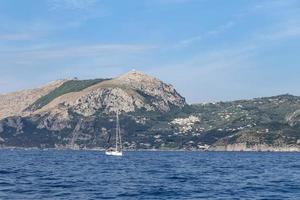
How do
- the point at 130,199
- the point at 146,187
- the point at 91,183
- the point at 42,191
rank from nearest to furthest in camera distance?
the point at 130,199 < the point at 42,191 < the point at 146,187 < the point at 91,183

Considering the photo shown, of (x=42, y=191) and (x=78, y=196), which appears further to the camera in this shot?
(x=42, y=191)

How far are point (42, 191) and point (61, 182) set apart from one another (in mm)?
15654

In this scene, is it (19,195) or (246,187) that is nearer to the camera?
(19,195)

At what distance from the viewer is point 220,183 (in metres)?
99.5

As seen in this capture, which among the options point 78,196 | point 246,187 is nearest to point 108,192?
point 78,196

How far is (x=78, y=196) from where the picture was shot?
76438 millimetres

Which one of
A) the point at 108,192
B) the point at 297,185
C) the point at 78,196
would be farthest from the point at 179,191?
the point at 297,185

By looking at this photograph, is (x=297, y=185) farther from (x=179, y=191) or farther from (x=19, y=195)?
(x=19, y=195)

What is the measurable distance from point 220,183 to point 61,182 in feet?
84.9

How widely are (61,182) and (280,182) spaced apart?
36.8 meters

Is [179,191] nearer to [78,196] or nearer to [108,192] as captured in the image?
[108,192]

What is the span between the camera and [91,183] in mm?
97375

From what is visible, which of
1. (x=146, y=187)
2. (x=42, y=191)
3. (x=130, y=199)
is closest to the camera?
(x=130, y=199)

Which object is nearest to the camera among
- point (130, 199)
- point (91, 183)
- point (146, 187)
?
point (130, 199)
